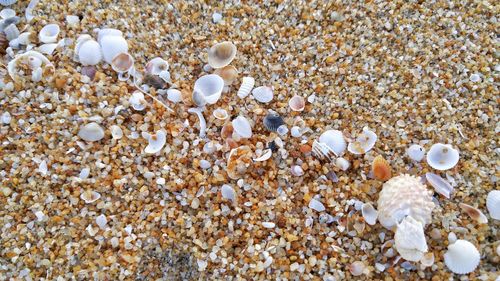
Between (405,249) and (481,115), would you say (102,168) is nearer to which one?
(405,249)

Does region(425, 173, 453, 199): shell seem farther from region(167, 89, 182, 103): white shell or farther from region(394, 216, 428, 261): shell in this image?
region(167, 89, 182, 103): white shell

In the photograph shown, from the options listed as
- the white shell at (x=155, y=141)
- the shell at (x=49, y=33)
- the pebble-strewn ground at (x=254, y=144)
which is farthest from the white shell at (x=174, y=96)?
the shell at (x=49, y=33)

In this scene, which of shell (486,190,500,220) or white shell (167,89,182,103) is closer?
shell (486,190,500,220)

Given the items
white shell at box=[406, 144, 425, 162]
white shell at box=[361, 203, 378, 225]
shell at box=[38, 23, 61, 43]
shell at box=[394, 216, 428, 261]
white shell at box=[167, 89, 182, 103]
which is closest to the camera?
shell at box=[394, 216, 428, 261]

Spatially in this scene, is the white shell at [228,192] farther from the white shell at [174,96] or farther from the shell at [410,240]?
the shell at [410,240]

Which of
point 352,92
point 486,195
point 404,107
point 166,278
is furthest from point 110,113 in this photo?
point 486,195

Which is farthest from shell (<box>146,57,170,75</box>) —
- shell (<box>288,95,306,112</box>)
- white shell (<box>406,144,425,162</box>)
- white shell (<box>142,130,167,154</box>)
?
white shell (<box>406,144,425,162</box>)
